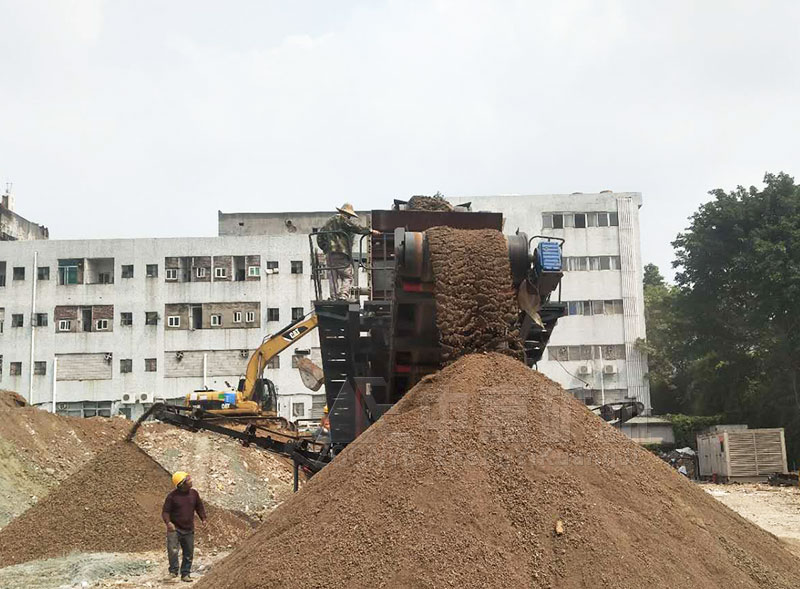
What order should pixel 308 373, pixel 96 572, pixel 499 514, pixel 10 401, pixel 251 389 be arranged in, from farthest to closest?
pixel 10 401 < pixel 251 389 < pixel 308 373 < pixel 96 572 < pixel 499 514

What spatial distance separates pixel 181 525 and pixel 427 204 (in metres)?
4.76

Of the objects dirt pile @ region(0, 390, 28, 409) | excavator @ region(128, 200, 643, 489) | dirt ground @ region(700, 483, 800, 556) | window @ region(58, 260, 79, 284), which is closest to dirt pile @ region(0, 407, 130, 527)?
dirt pile @ region(0, 390, 28, 409)

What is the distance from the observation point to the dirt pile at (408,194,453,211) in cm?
890

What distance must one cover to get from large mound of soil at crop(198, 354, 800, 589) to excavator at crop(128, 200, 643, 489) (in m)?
1.19

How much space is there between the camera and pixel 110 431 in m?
21.8

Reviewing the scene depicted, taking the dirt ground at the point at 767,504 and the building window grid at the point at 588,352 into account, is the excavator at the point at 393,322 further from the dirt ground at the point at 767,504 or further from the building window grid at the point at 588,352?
the building window grid at the point at 588,352

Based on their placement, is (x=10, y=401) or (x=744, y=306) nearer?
(x=10, y=401)

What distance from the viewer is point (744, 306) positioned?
112 feet

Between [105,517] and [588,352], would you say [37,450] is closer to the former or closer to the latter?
[105,517]

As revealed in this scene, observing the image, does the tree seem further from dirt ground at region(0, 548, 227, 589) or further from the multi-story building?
dirt ground at region(0, 548, 227, 589)

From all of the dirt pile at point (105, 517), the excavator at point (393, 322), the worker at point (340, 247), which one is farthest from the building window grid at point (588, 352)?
the worker at point (340, 247)

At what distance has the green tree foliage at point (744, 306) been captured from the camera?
103 feet

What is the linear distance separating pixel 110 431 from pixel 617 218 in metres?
27.0

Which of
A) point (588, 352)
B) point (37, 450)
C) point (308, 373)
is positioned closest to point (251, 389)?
point (308, 373)
